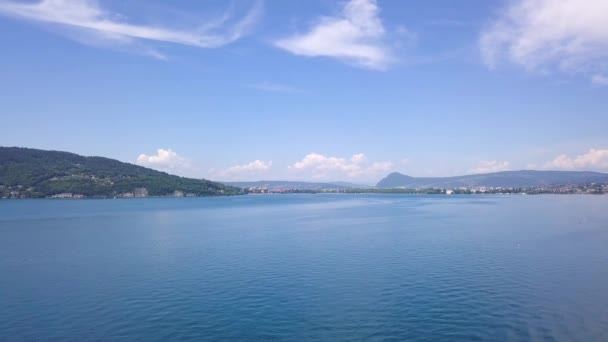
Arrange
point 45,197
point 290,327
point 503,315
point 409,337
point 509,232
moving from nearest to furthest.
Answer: point 409,337 → point 290,327 → point 503,315 → point 509,232 → point 45,197

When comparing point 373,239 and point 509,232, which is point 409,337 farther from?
point 509,232

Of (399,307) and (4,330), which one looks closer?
(4,330)

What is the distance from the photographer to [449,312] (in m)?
25.9

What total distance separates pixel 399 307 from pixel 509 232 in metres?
45.2

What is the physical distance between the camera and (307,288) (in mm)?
31797

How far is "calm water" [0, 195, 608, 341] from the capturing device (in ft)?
76.2

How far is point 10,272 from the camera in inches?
1507

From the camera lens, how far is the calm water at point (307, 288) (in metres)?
23.2

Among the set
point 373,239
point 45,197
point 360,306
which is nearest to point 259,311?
point 360,306

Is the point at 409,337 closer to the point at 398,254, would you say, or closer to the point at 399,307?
the point at 399,307

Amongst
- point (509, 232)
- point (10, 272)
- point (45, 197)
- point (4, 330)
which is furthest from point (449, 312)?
Result: point (45, 197)

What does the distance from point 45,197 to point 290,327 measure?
206m

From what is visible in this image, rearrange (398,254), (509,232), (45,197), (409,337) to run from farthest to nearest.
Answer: (45,197)
(509,232)
(398,254)
(409,337)

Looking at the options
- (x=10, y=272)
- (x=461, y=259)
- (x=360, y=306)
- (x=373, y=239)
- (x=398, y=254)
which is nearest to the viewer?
(x=360, y=306)
